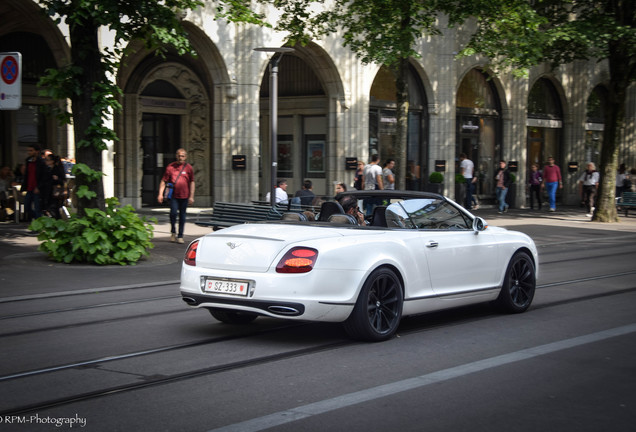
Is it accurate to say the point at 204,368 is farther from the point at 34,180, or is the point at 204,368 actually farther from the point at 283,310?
the point at 34,180

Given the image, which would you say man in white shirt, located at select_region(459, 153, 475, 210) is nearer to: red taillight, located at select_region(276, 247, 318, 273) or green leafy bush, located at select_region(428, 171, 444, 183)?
green leafy bush, located at select_region(428, 171, 444, 183)

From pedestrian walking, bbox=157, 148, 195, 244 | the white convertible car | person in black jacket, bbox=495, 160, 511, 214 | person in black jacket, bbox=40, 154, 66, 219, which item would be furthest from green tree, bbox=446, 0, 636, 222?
the white convertible car

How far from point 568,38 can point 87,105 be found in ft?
44.4

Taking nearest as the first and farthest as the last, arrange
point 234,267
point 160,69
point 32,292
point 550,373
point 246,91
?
1. point 550,373
2. point 234,267
3. point 32,292
4. point 246,91
5. point 160,69

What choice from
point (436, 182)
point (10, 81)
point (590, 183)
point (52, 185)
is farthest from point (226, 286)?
point (590, 183)

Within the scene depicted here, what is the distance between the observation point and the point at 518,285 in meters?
9.13

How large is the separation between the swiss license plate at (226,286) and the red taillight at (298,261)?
1.12ft

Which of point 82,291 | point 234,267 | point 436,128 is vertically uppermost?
point 436,128

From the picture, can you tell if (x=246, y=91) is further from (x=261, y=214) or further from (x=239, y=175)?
(x=261, y=214)

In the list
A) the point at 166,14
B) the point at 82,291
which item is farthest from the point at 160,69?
the point at 82,291

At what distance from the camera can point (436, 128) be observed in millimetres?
30062

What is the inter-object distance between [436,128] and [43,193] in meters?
16.3

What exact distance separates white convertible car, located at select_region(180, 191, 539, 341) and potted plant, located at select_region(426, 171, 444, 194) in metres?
19.6

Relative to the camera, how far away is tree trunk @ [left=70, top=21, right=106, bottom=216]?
13.0m
